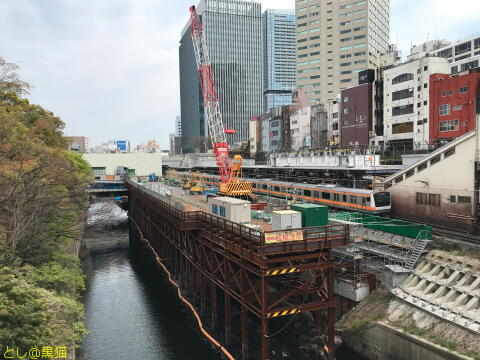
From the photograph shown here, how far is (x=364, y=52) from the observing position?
4609 inches

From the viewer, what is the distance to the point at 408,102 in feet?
213

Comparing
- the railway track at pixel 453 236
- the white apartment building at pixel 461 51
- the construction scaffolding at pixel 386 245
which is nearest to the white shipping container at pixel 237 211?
the construction scaffolding at pixel 386 245

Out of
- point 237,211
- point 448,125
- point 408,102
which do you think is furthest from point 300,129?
point 237,211

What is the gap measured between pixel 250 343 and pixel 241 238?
8750 mm

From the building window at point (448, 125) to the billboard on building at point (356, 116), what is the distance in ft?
50.2

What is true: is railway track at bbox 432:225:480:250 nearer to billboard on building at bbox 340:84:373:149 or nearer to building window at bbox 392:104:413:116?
building window at bbox 392:104:413:116

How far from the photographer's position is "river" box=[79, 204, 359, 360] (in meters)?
26.8

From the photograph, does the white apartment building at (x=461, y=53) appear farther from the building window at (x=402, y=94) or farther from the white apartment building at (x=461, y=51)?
the building window at (x=402, y=94)

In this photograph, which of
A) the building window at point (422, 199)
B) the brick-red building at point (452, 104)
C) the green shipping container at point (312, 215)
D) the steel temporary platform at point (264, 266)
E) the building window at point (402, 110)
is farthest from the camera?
the building window at point (402, 110)

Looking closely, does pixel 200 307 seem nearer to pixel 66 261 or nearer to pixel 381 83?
pixel 66 261

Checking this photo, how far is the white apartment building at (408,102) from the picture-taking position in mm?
60875

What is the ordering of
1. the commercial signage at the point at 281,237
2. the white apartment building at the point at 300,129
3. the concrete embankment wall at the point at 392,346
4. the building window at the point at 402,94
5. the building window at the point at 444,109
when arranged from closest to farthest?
1. the concrete embankment wall at the point at 392,346
2. the commercial signage at the point at 281,237
3. the building window at the point at 444,109
4. the building window at the point at 402,94
5. the white apartment building at the point at 300,129

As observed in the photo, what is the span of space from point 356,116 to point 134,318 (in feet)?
206

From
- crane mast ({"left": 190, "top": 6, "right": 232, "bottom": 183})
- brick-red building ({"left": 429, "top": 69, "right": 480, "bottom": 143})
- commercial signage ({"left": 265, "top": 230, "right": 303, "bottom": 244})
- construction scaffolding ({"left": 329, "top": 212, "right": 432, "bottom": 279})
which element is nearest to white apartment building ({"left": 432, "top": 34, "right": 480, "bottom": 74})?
brick-red building ({"left": 429, "top": 69, "right": 480, "bottom": 143})
